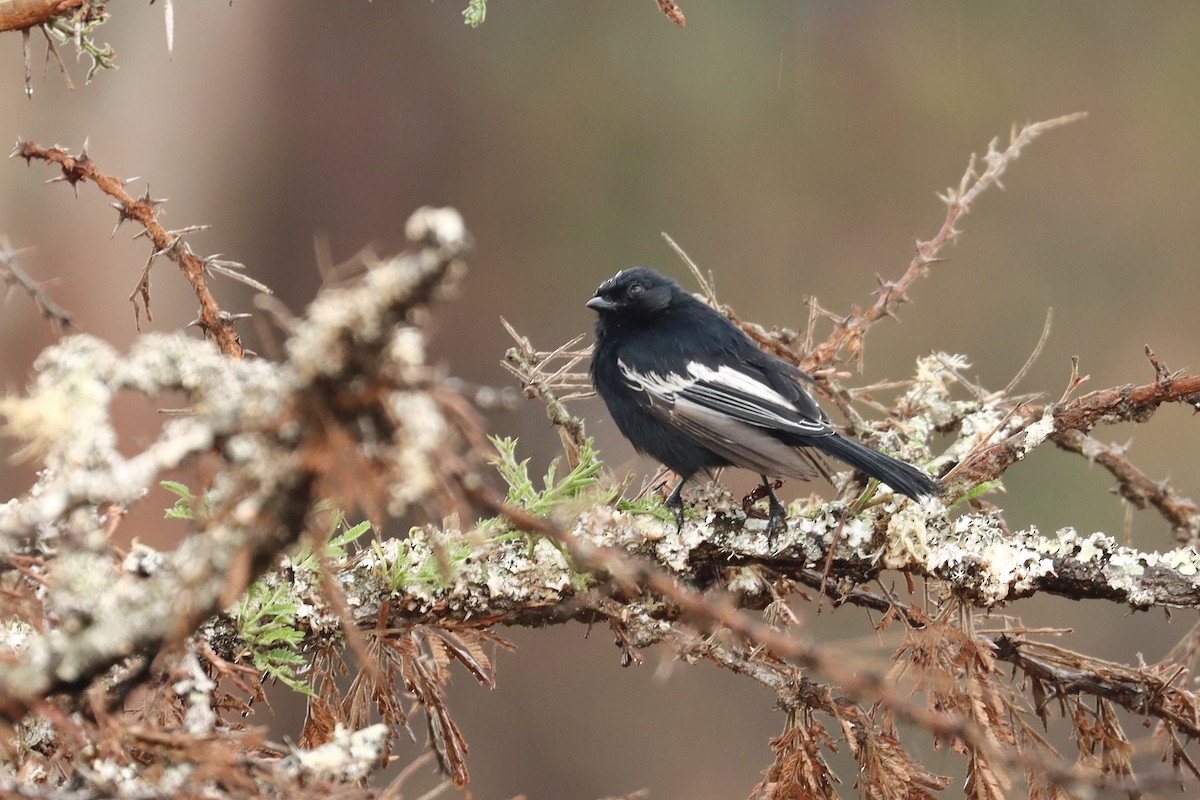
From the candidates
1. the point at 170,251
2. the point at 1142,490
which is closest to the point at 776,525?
the point at 1142,490

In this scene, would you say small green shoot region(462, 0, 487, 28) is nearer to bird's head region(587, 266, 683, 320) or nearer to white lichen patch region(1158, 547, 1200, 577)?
white lichen patch region(1158, 547, 1200, 577)

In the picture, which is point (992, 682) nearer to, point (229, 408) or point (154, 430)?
point (229, 408)

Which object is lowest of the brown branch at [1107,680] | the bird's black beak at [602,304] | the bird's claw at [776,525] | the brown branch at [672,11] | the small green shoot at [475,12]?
the brown branch at [1107,680]

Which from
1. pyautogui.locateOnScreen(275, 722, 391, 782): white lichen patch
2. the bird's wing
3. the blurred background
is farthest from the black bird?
the blurred background

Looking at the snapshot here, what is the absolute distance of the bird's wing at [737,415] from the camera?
7.97ft

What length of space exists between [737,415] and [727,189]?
8164 millimetres

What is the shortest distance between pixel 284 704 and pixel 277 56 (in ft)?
16.6

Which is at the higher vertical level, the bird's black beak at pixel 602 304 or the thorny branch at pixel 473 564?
the bird's black beak at pixel 602 304

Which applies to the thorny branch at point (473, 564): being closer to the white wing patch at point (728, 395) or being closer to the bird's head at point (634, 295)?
the white wing patch at point (728, 395)

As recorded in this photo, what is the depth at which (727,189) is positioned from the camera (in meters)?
10.5

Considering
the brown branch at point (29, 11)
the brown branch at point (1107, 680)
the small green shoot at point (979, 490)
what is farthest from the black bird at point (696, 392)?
the brown branch at point (29, 11)

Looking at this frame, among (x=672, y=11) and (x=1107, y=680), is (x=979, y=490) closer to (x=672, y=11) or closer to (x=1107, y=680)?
(x=1107, y=680)

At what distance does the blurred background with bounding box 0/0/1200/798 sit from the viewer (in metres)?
9.08

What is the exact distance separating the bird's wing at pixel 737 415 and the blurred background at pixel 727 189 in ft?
17.9
